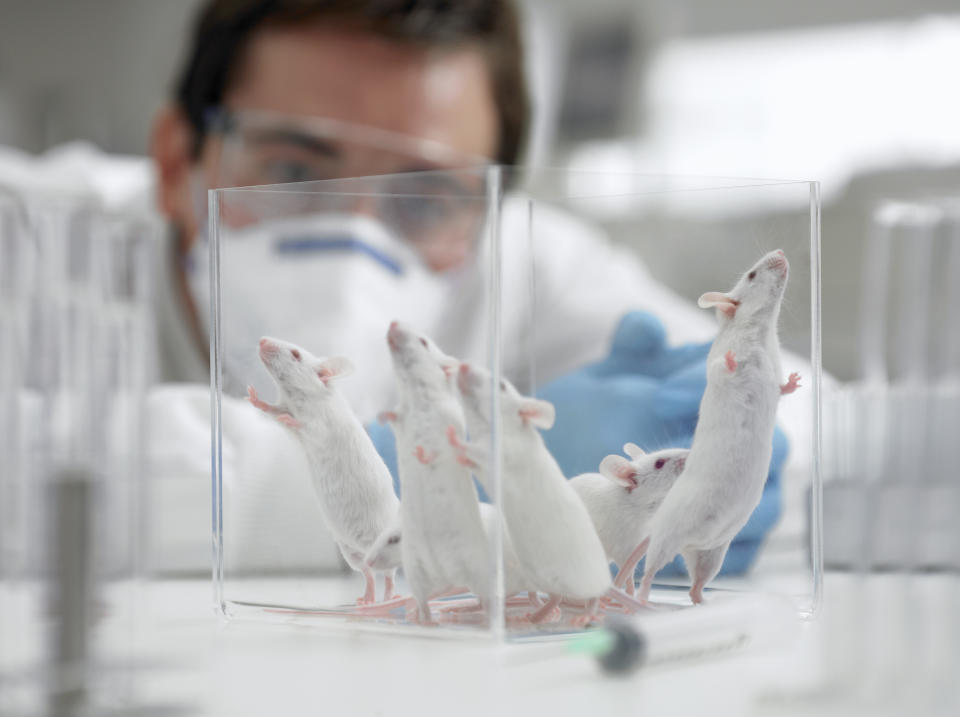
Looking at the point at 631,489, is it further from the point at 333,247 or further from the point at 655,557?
the point at 333,247

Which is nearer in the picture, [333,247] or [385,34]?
[333,247]

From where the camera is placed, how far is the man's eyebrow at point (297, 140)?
0.88 m

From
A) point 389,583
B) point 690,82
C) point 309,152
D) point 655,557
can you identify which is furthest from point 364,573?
point 690,82

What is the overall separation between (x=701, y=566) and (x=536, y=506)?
8 centimetres

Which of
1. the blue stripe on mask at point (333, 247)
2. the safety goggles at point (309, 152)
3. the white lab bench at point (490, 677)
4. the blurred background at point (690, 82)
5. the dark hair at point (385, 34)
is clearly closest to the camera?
the white lab bench at point (490, 677)

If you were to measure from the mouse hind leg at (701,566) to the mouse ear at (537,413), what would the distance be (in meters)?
0.08

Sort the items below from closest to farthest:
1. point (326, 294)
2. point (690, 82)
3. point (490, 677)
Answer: point (490, 677), point (326, 294), point (690, 82)

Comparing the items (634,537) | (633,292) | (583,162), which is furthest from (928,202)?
(583,162)

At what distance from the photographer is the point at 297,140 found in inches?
35.3

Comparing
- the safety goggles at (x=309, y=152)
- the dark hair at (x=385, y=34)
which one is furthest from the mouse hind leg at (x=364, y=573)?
the dark hair at (x=385, y=34)

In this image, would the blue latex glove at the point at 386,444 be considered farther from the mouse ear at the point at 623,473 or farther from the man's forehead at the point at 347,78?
the man's forehead at the point at 347,78

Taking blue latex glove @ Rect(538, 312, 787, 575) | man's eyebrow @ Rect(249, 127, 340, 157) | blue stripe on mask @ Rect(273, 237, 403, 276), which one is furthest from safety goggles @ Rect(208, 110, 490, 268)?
blue latex glove @ Rect(538, 312, 787, 575)

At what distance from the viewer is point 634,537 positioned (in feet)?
1.27

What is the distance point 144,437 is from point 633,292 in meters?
0.28
